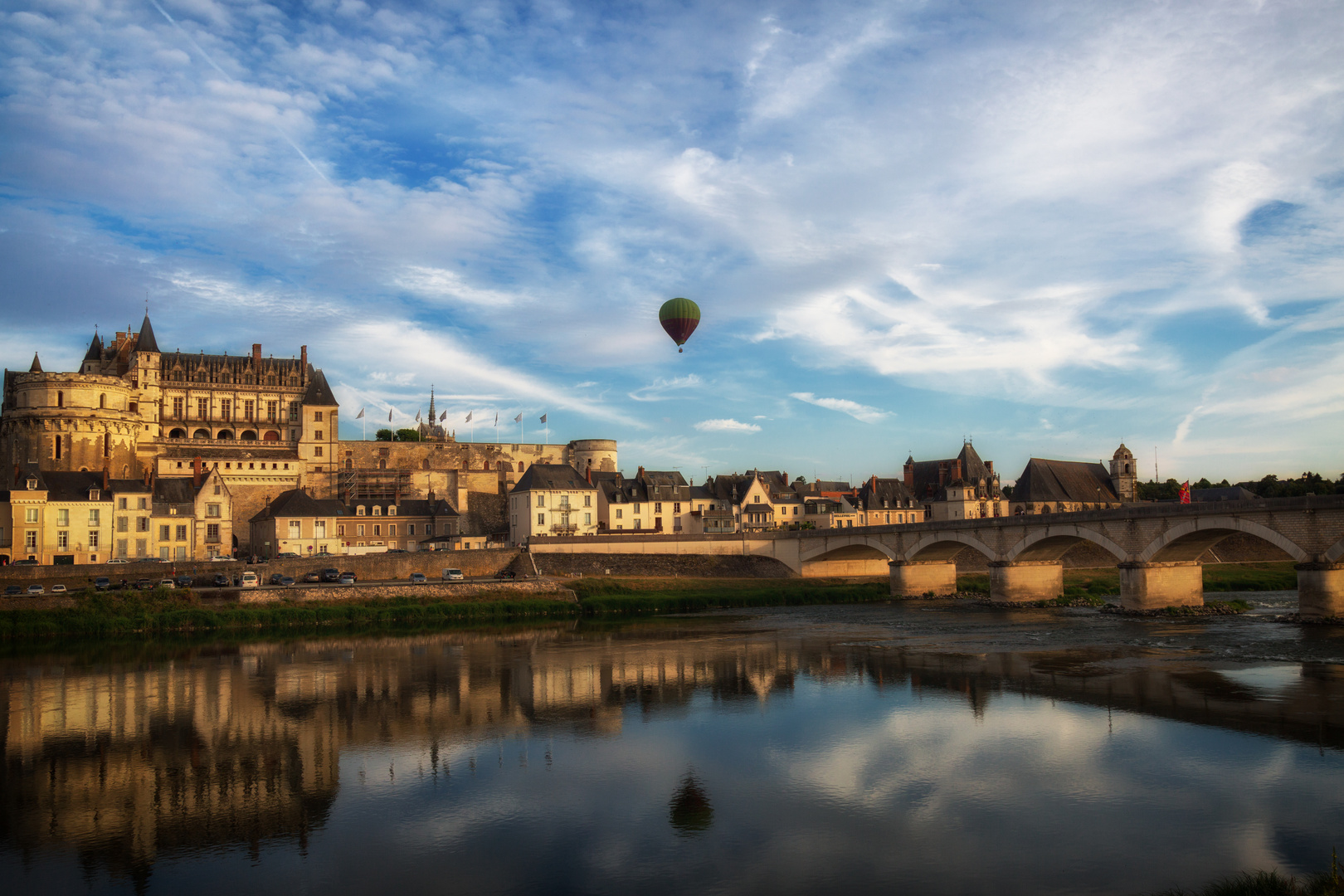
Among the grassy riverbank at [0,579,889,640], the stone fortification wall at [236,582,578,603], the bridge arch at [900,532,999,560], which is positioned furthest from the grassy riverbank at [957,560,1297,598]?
the stone fortification wall at [236,582,578,603]

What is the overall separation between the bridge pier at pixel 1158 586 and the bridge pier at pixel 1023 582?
619cm

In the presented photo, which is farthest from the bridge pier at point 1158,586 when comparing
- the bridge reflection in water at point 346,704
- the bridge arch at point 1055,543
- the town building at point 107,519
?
the town building at point 107,519

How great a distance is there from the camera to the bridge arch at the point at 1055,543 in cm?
3569

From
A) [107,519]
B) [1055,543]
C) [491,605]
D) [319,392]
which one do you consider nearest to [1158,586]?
[1055,543]

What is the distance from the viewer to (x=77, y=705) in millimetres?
20812

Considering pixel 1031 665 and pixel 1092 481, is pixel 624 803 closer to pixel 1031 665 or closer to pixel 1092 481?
pixel 1031 665

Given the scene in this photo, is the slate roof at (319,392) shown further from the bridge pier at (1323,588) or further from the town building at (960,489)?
the bridge pier at (1323,588)

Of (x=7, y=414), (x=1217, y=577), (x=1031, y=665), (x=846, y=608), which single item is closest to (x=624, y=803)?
A: (x=1031, y=665)

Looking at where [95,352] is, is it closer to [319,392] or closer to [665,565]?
[319,392]

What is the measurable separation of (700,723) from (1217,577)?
37.8 meters

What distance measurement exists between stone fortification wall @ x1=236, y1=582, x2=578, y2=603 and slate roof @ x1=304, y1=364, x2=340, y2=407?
30747 millimetres

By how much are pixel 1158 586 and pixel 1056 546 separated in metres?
6.63

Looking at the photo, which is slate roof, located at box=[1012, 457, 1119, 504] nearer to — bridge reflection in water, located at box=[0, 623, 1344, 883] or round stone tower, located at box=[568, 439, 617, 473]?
round stone tower, located at box=[568, 439, 617, 473]

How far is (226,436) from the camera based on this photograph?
66.8 m
